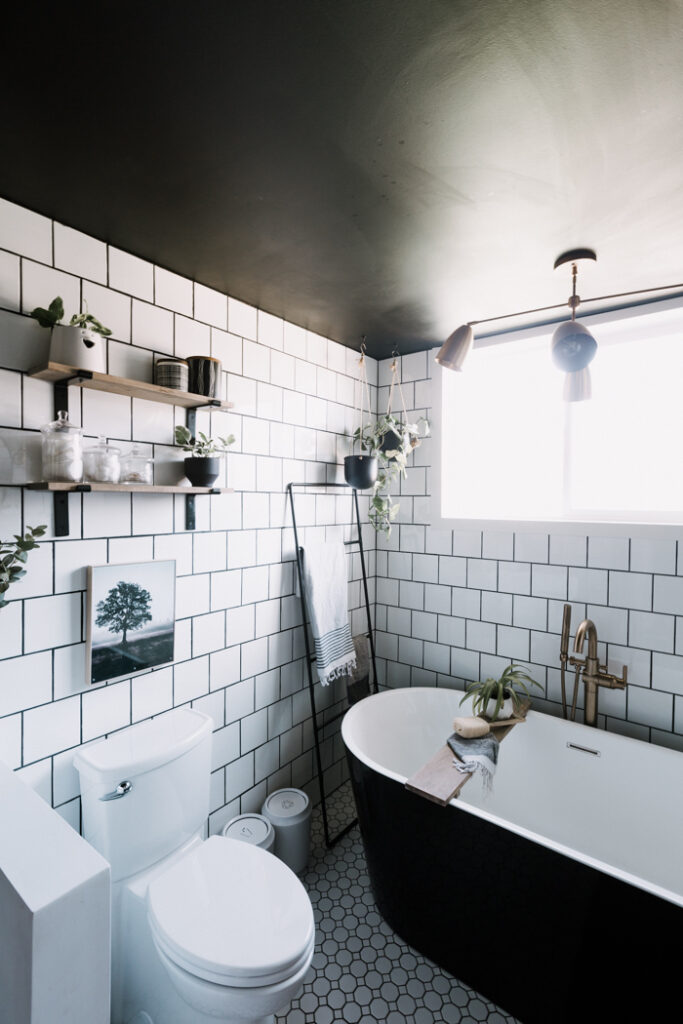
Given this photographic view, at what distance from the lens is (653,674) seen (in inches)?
84.0

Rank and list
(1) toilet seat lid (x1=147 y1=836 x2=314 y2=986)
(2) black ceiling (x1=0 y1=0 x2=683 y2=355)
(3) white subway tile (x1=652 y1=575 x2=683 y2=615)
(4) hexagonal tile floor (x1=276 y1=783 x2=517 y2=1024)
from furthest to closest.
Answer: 1. (3) white subway tile (x1=652 y1=575 x2=683 y2=615)
2. (4) hexagonal tile floor (x1=276 y1=783 x2=517 y2=1024)
3. (1) toilet seat lid (x1=147 y1=836 x2=314 y2=986)
4. (2) black ceiling (x1=0 y1=0 x2=683 y2=355)

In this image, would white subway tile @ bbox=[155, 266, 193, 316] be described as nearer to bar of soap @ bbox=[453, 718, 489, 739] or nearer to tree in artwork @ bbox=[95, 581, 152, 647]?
tree in artwork @ bbox=[95, 581, 152, 647]

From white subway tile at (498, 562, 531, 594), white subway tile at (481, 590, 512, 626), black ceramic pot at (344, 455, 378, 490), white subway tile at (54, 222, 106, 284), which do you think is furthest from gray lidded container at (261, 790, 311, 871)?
white subway tile at (54, 222, 106, 284)

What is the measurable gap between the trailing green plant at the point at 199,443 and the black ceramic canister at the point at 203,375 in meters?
0.15

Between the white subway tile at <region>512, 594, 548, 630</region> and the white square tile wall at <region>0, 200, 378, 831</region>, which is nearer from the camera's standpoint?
the white square tile wall at <region>0, 200, 378, 831</region>

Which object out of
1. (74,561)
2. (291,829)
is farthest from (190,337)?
(291,829)

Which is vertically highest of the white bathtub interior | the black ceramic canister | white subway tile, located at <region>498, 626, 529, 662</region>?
the black ceramic canister

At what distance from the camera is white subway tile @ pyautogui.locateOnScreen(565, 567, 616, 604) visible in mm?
2248

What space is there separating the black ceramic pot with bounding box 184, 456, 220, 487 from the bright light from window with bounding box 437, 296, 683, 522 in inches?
54.9

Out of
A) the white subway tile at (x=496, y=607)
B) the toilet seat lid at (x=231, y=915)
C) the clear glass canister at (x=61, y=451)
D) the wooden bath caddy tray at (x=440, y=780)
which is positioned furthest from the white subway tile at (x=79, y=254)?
the white subway tile at (x=496, y=607)

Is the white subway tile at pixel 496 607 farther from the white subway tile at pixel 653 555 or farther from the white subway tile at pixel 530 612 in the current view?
the white subway tile at pixel 653 555

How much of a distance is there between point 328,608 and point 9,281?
175cm

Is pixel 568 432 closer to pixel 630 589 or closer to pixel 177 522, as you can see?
pixel 630 589

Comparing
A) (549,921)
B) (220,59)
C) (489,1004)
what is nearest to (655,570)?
(549,921)
